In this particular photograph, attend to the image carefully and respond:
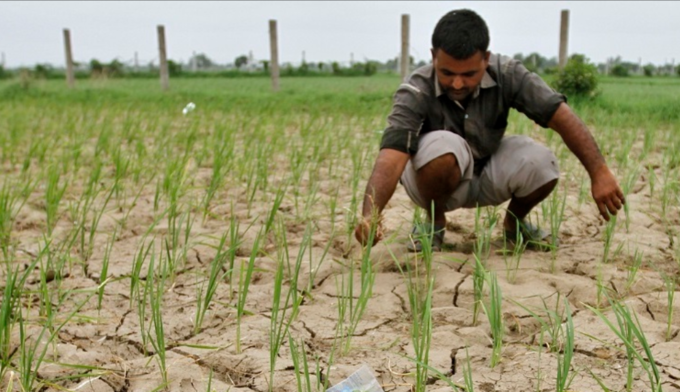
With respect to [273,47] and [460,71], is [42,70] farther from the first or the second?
[460,71]

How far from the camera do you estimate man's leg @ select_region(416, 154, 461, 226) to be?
2.43 meters

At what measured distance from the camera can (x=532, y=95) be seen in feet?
8.09

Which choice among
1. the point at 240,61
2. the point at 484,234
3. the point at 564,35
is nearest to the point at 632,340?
the point at 484,234

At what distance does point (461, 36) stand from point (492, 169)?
21.5 inches

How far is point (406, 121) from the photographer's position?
8.10ft

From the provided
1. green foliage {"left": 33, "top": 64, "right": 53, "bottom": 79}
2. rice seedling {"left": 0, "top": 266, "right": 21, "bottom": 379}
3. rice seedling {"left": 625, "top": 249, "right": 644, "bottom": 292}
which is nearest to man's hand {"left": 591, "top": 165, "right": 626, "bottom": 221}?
rice seedling {"left": 625, "top": 249, "right": 644, "bottom": 292}

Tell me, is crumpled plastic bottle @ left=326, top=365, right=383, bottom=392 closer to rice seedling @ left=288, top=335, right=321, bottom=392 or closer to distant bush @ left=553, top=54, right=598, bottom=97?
rice seedling @ left=288, top=335, right=321, bottom=392

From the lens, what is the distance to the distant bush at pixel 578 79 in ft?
23.0

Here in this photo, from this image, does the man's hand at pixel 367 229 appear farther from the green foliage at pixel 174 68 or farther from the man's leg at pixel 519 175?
the green foliage at pixel 174 68

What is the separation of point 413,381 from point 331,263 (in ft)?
2.89

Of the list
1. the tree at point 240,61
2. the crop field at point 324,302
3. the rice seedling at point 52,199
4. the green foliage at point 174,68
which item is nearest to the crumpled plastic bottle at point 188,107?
the crop field at point 324,302

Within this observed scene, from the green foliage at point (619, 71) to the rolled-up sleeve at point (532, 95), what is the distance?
593 centimetres

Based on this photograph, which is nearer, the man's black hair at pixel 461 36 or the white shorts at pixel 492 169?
the man's black hair at pixel 461 36

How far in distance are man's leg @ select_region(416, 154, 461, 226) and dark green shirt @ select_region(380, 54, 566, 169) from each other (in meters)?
0.08
